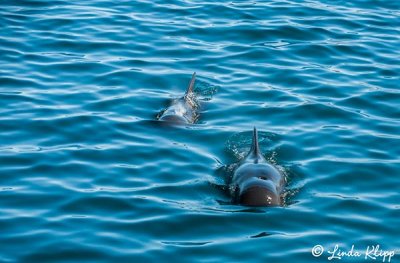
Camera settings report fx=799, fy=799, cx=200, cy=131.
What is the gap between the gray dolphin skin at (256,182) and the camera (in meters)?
9.31

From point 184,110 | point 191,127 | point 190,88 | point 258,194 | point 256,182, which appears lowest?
point 258,194

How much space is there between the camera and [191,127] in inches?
467

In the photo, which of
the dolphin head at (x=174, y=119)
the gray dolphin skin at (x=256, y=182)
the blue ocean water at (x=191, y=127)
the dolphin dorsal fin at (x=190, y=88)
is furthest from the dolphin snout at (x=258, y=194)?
the dolphin dorsal fin at (x=190, y=88)

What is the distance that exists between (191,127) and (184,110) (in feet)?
1.59

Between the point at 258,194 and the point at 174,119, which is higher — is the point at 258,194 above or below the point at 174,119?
below

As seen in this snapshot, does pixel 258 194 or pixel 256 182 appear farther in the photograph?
Result: pixel 256 182

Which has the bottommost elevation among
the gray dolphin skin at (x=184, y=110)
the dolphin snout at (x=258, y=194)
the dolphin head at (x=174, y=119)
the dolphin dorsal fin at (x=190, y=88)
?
the dolphin snout at (x=258, y=194)

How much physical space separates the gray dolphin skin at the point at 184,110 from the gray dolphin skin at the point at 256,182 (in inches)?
72.6

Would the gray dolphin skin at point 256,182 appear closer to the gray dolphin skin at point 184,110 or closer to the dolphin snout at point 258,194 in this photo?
the dolphin snout at point 258,194

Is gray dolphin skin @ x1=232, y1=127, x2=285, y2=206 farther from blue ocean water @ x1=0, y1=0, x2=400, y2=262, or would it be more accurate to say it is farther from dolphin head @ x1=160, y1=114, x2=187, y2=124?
dolphin head @ x1=160, y1=114, x2=187, y2=124

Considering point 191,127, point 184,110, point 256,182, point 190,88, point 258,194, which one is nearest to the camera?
point 258,194

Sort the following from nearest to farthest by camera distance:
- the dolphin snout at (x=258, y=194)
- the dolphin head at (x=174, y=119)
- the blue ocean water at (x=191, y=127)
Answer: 1. the blue ocean water at (x=191, y=127)
2. the dolphin snout at (x=258, y=194)
3. the dolphin head at (x=174, y=119)

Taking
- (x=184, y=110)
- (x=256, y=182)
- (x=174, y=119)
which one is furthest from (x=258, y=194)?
(x=184, y=110)

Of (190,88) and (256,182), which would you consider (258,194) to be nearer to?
(256,182)
